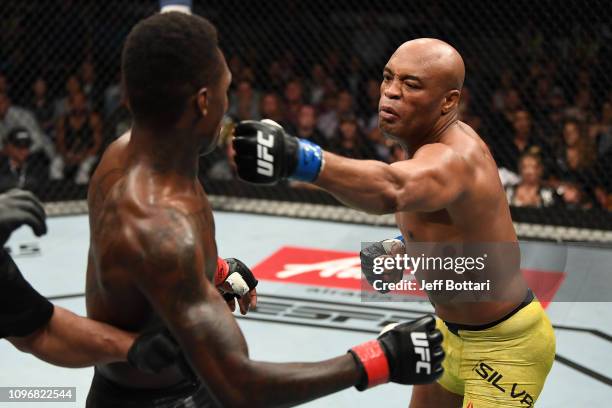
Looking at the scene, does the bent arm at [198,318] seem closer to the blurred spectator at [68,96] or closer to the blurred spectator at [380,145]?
the blurred spectator at [380,145]

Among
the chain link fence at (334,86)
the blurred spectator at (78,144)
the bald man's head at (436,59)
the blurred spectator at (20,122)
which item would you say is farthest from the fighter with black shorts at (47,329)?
the blurred spectator at (20,122)

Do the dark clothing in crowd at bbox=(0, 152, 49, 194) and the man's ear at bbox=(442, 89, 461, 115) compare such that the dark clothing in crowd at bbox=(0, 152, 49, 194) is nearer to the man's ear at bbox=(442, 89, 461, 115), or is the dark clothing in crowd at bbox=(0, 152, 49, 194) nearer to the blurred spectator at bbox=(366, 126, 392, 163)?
the blurred spectator at bbox=(366, 126, 392, 163)

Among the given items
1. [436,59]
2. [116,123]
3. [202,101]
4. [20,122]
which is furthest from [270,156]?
[20,122]

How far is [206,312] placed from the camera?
1.54m

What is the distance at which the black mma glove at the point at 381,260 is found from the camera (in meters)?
2.44

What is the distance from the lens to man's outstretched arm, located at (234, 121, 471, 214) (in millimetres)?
1745

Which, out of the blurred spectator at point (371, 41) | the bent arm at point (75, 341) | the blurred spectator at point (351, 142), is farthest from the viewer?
the blurred spectator at point (371, 41)

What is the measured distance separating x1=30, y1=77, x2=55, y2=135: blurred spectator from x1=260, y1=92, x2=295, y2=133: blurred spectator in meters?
1.63

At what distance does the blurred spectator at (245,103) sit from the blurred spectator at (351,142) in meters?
0.70

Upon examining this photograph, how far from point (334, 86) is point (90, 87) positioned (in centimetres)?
189

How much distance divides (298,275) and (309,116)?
1.70m

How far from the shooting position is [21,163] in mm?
5797

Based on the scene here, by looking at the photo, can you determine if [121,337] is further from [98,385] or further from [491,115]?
[491,115]

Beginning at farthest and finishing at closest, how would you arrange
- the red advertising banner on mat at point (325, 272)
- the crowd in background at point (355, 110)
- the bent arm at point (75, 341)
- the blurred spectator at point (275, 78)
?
the blurred spectator at point (275, 78), the crowd in background at point (355, 110), the red advertising banner on mat at point (325, 272), the bent arm at point (75, 341)
